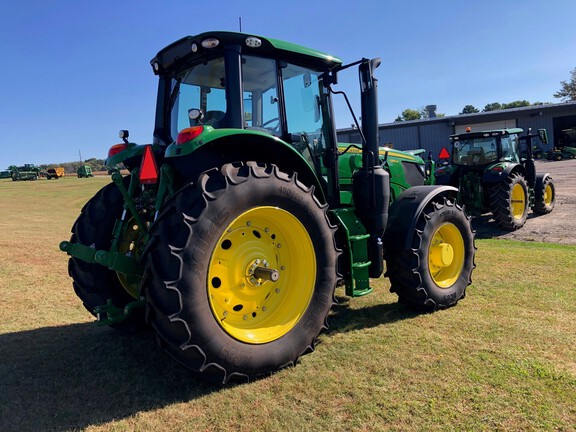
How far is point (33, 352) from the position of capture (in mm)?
3709

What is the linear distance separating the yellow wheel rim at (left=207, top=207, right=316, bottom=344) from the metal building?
31.7 meters

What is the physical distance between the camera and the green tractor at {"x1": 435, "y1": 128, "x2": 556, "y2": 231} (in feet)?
32.9

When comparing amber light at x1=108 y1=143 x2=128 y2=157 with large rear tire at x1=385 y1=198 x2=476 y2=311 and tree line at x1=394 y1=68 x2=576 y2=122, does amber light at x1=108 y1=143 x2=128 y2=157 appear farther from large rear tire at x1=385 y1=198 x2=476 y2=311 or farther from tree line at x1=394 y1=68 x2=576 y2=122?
tree line at x1=394 y1=68 x2=576 y2=122

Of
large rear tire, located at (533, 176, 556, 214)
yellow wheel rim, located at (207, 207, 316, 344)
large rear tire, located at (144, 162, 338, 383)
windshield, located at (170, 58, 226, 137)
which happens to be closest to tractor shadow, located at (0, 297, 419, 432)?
large rear tire, located at (144, 162, 338, 383)

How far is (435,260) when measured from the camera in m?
4.70

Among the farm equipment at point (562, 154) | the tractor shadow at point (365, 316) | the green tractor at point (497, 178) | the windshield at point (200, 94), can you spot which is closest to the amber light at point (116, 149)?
the windshield at point (200, 94)

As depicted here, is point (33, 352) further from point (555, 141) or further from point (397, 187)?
point (555, 141)

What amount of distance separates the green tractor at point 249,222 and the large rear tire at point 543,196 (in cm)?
808

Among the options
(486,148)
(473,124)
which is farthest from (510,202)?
(473,124)

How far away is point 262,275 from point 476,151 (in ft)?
31.9

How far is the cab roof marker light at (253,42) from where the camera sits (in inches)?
141

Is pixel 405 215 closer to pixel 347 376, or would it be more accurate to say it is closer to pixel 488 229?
pixel 347 376

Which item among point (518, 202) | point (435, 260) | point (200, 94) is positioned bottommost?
point (435, 260)

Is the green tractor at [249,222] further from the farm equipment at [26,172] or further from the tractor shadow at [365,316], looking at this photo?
the farm equipment at [26,172]
